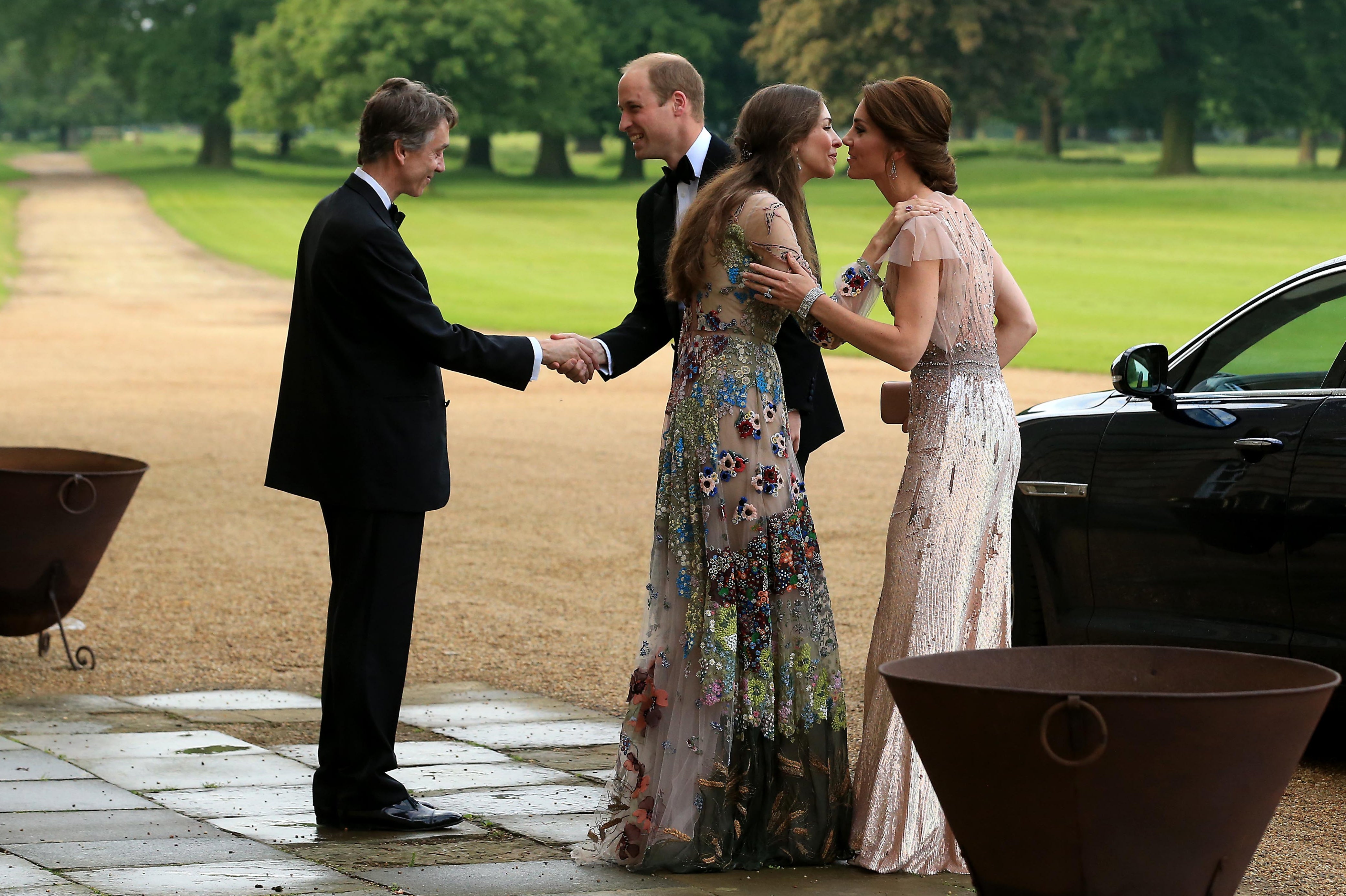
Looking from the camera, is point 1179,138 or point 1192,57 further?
point 1192,57

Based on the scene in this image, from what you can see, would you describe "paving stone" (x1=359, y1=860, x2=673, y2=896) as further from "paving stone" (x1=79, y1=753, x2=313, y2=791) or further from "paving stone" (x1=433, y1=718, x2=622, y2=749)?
"paving stone" (x1=433, y1=718, x2=622, y2=749)

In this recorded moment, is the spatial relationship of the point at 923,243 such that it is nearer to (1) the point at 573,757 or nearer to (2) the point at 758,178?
(2) the point at 758,178

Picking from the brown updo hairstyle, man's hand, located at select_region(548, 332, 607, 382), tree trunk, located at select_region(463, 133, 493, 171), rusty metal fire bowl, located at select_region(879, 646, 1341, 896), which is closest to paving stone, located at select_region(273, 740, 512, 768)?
man's hand, located at select_region(548, 332, 607, 382)

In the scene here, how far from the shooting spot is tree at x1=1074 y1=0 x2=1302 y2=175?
2283 inches

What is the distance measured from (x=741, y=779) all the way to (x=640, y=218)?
164 centimetres

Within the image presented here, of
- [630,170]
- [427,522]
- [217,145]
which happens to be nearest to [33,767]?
[427,522]

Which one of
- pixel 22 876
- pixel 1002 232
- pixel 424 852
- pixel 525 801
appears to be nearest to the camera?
pixel 22 876

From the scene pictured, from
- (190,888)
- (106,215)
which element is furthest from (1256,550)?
Result: (106,215)

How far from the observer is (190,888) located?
158 inches

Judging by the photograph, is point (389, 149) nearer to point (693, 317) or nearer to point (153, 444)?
point (693, 317)

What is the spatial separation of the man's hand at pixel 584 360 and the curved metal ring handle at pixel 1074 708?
243cm

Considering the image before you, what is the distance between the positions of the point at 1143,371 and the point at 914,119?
1.54 m

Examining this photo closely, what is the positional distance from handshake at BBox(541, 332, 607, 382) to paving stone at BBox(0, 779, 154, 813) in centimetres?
167

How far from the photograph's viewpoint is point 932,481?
432 centimetres
